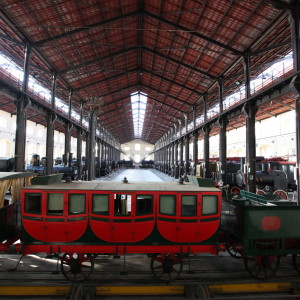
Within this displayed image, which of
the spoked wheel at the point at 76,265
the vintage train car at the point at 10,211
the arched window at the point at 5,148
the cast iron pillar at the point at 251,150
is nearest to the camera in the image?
the vintage train car at the point at 10,211

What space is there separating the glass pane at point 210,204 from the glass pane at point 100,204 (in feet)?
7.99

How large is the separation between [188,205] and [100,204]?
2190mm

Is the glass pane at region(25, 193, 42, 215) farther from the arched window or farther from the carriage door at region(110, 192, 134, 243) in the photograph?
the arched window

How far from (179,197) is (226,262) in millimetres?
3491

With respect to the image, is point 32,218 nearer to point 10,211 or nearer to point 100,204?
point 10,211

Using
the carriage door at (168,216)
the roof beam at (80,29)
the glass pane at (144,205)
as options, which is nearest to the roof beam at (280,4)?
the roof beam at (80,29)

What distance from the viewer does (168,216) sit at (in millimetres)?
5027

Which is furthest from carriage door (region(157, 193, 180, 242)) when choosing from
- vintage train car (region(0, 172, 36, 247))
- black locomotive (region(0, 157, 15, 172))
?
black locomotive (region(0, 157, 15, 172))

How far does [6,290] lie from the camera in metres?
4.88

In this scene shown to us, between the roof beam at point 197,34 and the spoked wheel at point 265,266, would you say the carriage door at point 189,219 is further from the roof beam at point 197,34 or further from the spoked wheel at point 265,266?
the roof beam at point 197,34

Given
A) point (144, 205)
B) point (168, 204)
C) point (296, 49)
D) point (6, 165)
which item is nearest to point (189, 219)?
point (168, 204)

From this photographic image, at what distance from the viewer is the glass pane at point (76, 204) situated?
4.93 metres

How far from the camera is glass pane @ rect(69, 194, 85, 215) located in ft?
16.2

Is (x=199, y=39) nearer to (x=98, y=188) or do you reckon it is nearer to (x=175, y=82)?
(x=175, y=82)
